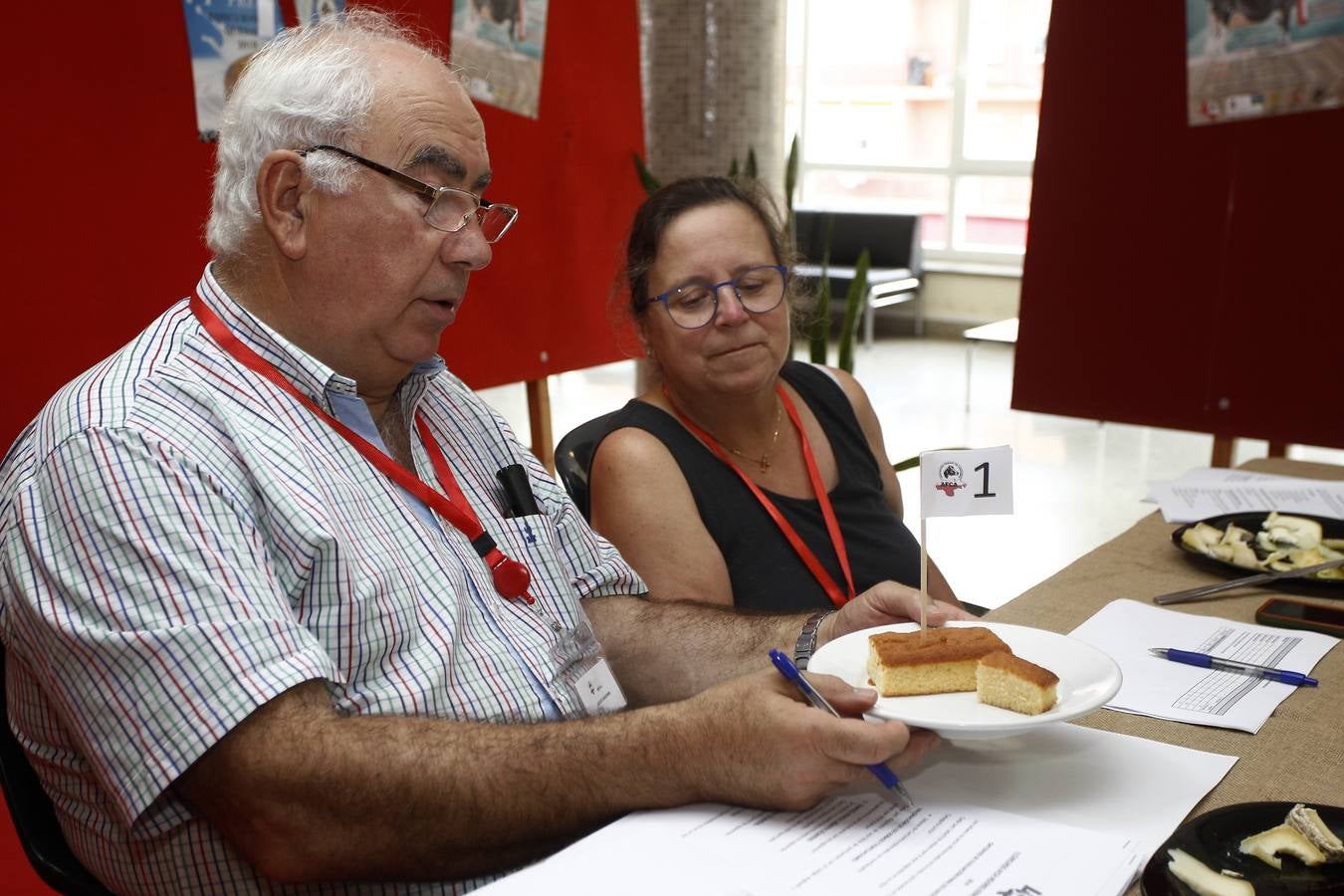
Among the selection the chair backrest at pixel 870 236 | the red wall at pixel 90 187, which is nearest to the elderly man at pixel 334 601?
the red wall at pixel 90 187

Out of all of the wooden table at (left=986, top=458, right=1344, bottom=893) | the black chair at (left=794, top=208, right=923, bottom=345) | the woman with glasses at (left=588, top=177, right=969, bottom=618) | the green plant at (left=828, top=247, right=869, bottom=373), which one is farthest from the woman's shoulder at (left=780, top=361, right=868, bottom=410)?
the black chair at (left=794, top=208, right=923, bottom=345)

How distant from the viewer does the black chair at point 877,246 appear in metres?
9.98

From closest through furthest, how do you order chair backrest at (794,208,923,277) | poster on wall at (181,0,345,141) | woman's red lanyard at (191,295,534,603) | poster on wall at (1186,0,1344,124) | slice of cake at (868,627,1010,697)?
slice of cake at (868,627,1010,697) < woman's red lanyard at (191,295,534,603) < poster on wall at (181,0,345,141) < poster on wall at (1186,0,1344,124) < chair backrest at (794,208,923,277)

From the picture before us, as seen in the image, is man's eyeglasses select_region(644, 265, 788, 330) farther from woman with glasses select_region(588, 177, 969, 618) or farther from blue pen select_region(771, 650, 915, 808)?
blue pen select_region(771, 650, 915, 808)

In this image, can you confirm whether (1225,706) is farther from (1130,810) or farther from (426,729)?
(426,729)

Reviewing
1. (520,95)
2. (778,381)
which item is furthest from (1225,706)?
(520,95)

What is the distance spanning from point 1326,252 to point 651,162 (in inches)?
86.8

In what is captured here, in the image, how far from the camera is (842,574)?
1996 mm

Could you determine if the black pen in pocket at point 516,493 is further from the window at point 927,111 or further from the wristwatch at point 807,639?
the window at point 927,111

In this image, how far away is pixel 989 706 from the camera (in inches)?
42.9

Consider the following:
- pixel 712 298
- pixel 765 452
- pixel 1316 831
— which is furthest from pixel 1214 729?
pixel 712 298

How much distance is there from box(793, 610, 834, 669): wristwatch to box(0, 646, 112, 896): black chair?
82 centimetres

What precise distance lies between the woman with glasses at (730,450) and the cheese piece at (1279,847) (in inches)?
40.0

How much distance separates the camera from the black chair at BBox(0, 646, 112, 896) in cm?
124
